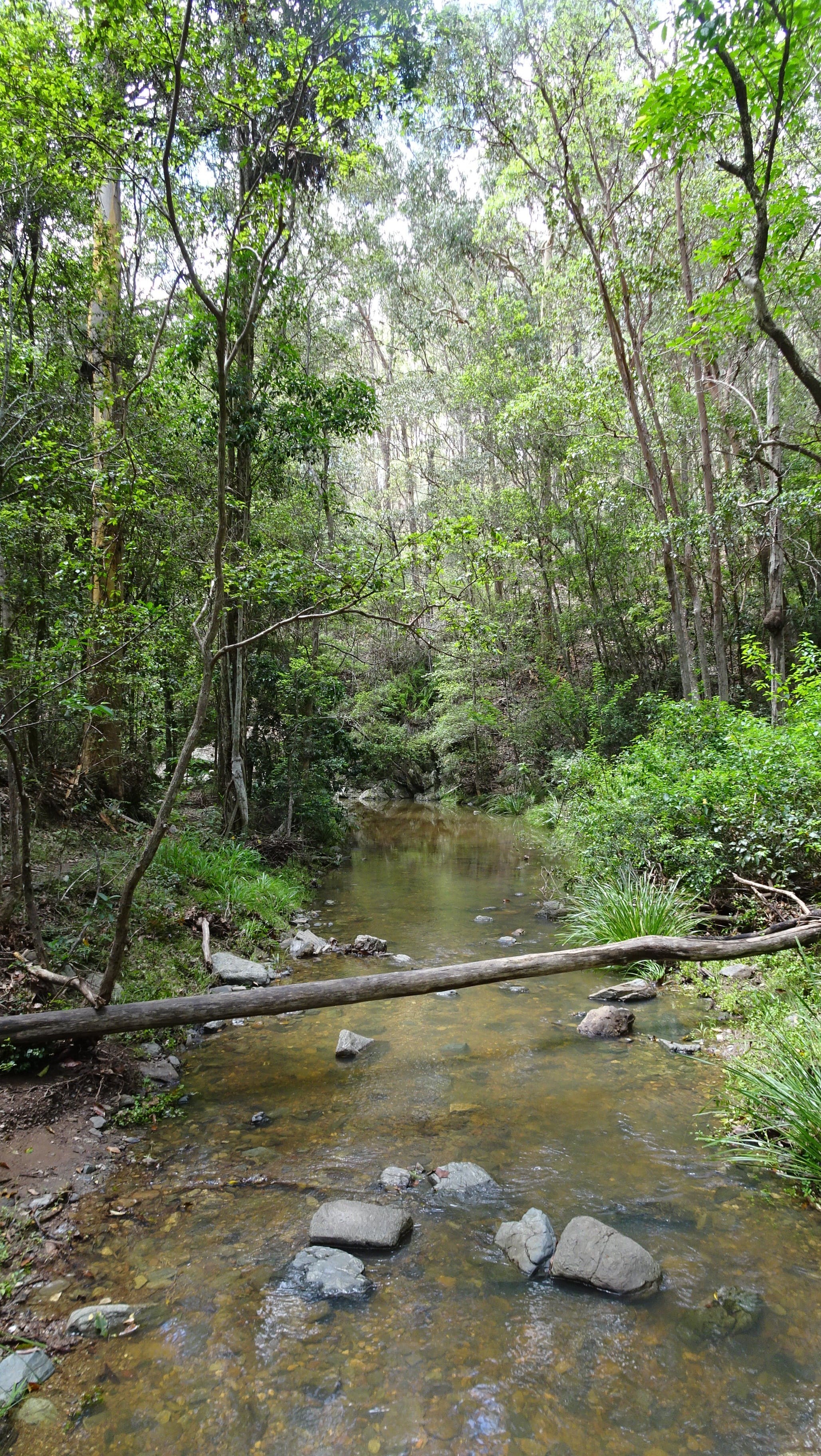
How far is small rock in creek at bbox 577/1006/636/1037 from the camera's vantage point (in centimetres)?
513

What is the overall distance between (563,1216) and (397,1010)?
2.89m

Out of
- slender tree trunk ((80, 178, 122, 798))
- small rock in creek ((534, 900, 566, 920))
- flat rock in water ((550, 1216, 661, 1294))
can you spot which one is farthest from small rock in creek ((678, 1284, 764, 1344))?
slender tree trunk ((80, 178, 122, 798))

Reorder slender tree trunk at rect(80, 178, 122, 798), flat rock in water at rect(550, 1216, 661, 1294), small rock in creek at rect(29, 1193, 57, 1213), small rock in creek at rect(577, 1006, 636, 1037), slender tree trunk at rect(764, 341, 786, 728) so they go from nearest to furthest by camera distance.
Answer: flat rock in water at rect(550, 1216, 661, 1294), small rock in creek at rect(29, 1193, 57, 1213), small rock in creek at rect(577, 1006, 636, 1037), slender tree trunk at rect(80, 178, 122, 798), slender tree trunk at rect(764, 341, 786, 728)

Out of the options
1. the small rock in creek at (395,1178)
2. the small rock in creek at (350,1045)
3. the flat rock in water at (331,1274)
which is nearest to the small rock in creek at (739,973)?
the small rock in creek at (350,1045)

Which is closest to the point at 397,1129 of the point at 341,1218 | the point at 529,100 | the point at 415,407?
the point at 341,1218

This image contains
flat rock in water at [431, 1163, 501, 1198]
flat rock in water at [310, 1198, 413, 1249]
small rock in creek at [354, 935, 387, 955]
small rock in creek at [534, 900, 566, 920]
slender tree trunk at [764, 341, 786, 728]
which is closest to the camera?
flat rock in water at [310, 1198, 413, 1249]

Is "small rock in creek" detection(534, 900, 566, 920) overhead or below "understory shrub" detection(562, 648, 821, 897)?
below

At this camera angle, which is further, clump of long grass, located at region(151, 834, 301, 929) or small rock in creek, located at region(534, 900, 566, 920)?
small rock in creek, located at region(534, 900, 566, 920)

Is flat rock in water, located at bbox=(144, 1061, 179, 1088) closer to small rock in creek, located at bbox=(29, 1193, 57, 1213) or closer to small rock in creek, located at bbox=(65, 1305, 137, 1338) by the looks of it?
small rock in creek, located at bbox=(29, 1193, 57, 1213)

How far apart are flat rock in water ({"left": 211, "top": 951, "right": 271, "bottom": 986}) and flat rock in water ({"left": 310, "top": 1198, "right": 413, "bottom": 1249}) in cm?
307

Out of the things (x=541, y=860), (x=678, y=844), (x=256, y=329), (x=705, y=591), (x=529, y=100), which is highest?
(x=529, y=100)

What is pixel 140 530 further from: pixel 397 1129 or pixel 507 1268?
pixel 507 1268

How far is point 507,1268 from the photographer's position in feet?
9.59

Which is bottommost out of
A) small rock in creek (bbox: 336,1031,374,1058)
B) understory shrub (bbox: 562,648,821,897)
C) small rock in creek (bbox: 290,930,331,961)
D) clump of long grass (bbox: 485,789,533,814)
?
clump of long grass (bbox: 485,789,533,814)
